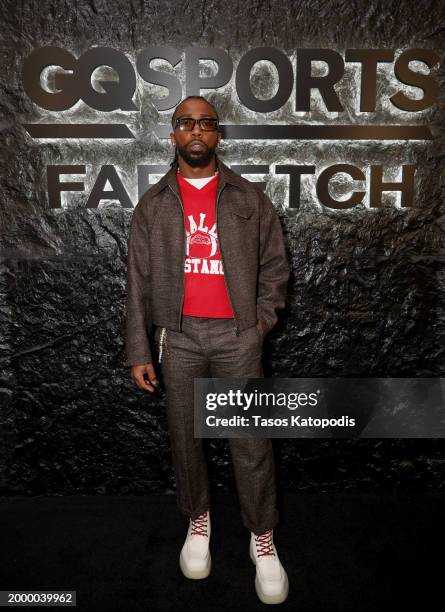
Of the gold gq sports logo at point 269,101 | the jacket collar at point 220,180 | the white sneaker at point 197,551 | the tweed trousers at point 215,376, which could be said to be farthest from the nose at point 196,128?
the white sneaker at point 197,551

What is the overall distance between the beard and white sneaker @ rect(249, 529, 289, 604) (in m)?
1.51

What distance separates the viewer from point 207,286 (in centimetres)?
200

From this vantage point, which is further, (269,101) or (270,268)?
(269,101)

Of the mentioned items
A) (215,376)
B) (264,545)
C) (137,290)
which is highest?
(137,290)

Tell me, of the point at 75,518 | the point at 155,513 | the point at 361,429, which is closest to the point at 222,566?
the point at 155,513

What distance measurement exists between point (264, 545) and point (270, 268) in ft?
3.71

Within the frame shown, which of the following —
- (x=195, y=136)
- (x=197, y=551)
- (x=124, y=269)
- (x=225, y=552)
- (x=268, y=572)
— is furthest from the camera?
(x=124, y=269)

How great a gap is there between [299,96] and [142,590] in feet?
7.33

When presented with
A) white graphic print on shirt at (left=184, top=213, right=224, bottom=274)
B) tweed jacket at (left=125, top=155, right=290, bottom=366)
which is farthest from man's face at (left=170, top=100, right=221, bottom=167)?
white graphic print on shirt at (left=184, top=213, right=224, bottom=274)

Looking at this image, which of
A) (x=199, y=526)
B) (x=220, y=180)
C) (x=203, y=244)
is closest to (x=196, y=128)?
(x=220, y=180)

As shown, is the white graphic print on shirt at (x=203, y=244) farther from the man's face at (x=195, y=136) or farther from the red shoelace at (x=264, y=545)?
the red shoelace at (x=264, y=545)

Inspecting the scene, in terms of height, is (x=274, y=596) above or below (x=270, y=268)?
below

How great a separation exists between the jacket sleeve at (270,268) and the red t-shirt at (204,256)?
0.18m

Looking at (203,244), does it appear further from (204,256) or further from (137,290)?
(137,290)
